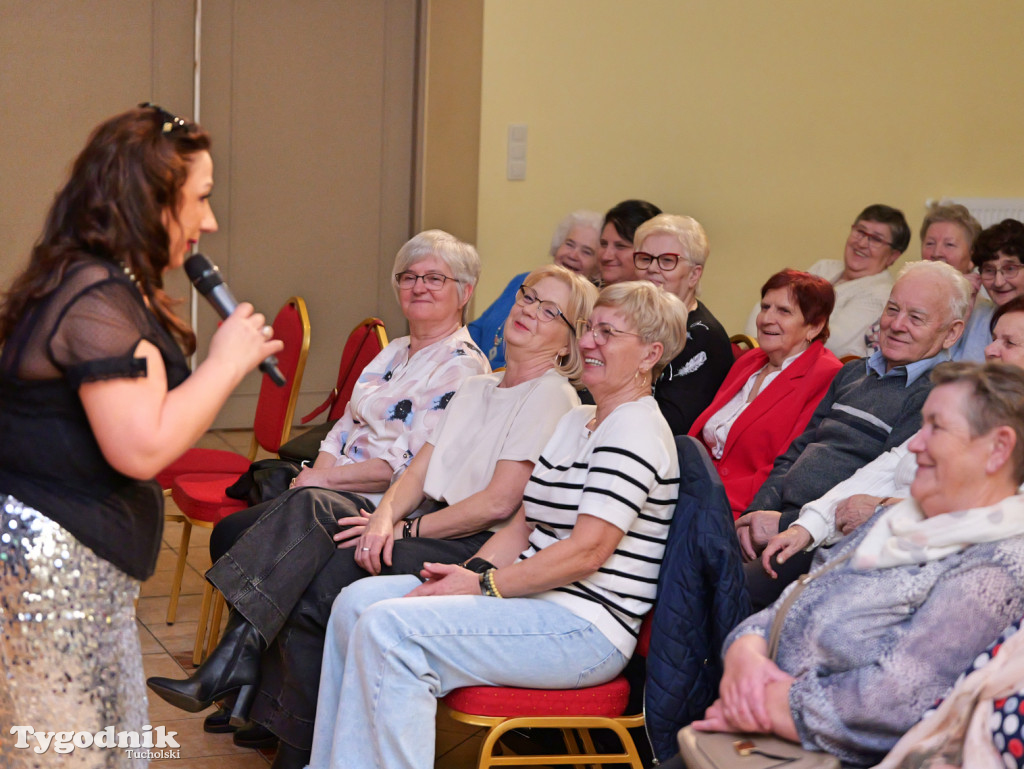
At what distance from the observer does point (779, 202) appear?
537cm

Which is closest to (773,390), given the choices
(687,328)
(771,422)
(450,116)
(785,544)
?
(771,422)

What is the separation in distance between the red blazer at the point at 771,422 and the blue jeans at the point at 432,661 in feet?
2.69

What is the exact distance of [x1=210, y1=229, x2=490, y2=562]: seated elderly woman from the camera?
9.46 feet

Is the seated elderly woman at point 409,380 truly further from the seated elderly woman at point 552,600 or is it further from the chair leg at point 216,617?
the seated elderly woman at point 552,600

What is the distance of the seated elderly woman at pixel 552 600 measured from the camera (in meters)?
2.01

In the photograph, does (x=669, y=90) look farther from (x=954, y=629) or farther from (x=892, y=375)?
(x=954, y=629)

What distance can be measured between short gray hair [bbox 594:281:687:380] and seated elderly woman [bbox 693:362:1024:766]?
2.04 ft

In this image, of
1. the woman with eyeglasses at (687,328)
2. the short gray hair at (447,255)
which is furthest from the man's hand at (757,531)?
the short gray hair at (447,255)

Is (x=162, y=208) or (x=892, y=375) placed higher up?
(x=162, y=208)

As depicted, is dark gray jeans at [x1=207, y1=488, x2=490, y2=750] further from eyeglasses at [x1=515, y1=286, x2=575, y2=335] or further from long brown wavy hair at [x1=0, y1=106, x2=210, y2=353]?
long brown wavy hair at [x1=0, y1=106, x2=210, y2=353]

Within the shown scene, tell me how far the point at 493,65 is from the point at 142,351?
12.2 feet

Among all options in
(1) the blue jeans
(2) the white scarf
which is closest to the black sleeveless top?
(1) the blue jeans

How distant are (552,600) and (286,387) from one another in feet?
5.24

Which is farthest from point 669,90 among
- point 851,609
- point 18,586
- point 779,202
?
point 18,586
